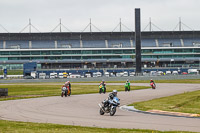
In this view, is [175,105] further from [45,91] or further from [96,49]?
[96,49]

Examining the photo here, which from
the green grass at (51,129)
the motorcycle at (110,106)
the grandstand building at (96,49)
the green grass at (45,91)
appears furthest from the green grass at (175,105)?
the grandstand building at (96,49)

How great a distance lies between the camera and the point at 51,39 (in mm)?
148750

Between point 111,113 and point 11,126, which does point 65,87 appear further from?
point 11,126

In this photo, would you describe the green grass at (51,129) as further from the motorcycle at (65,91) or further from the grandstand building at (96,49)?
the grandstand building at (96,49)

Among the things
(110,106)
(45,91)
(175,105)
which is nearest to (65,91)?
(45,91)

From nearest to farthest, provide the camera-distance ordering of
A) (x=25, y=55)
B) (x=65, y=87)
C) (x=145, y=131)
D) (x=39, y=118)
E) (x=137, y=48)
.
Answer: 1. (x=145, y=131)
2. (x=39, y=118)
3. (x=65, y=87)
4. (x=137, y=48)
5. (x=25, y=55)

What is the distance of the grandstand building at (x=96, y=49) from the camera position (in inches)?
5551

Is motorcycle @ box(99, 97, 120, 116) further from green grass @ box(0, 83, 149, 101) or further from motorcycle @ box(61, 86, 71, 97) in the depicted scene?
motorcycle @ box(61, 86, 71, 97)

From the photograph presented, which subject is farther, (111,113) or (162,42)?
(162,42)

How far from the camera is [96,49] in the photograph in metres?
142

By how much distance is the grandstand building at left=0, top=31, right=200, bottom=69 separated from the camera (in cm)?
14100

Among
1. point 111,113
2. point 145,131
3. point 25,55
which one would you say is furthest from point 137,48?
point 145,131

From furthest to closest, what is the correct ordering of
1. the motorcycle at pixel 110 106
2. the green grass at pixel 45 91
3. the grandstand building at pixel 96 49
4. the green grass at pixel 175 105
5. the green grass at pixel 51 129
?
1. the grandstand building at pixel 96 49
2. the green grass at pixel 45 91
3. the green grass at pixel 175 105
4. the motorcycle at pixel 110 106
5. the green grass at pixel 51 129

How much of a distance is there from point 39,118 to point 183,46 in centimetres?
13067
